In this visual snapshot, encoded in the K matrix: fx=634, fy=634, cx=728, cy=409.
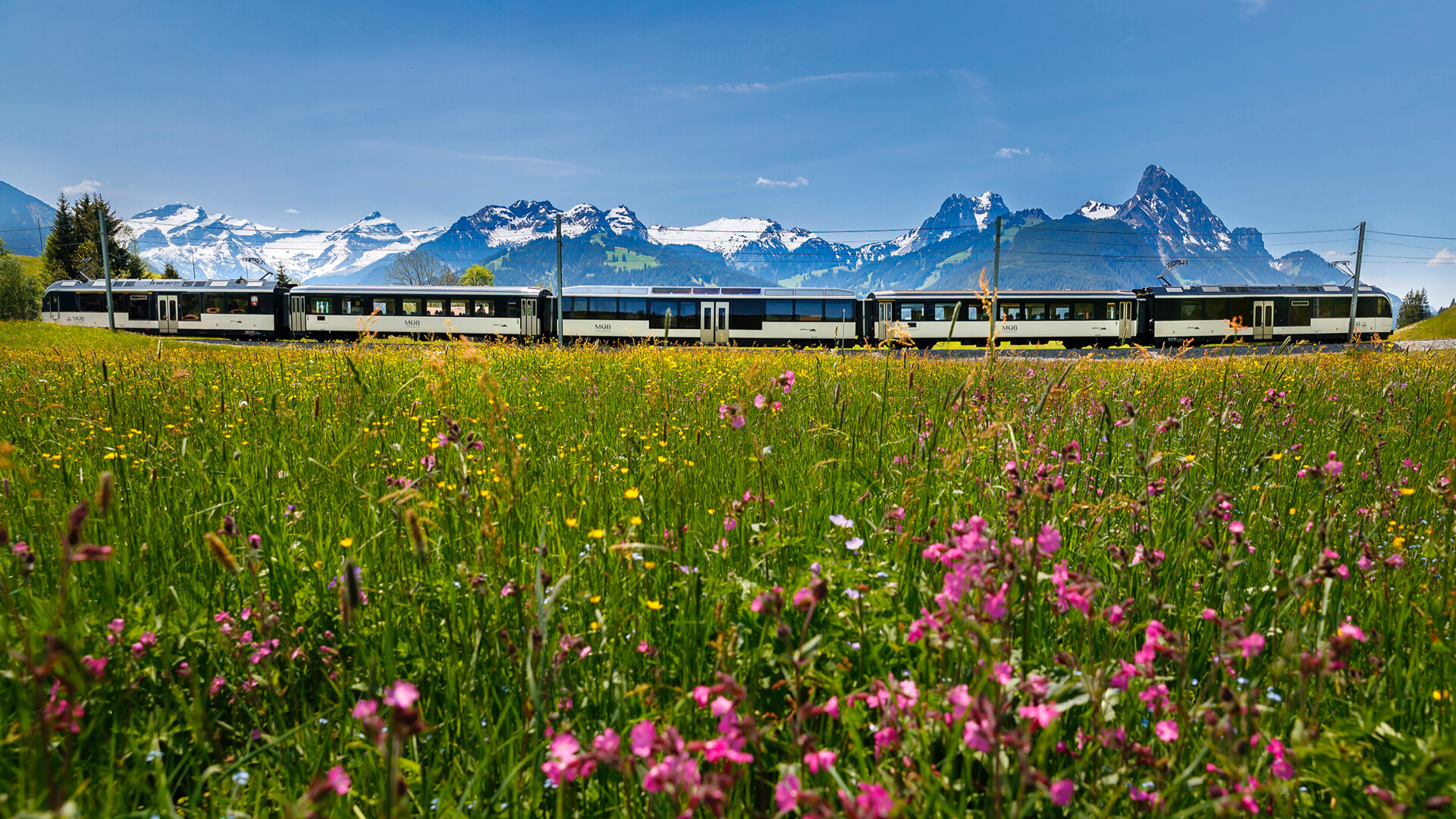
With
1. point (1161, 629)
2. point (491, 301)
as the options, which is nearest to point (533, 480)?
point (1161, 629)

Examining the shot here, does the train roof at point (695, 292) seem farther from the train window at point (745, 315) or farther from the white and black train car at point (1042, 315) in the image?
the white and black train car at point (1042, 315)

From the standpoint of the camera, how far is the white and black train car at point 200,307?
109 feet

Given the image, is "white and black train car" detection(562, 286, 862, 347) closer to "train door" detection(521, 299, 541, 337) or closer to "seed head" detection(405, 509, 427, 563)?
"train door" detection(521, 299, 541, 337)

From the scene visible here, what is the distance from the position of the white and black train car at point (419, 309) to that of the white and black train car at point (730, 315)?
245 cm

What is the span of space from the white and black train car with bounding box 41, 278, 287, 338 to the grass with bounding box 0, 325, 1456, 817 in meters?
36.2

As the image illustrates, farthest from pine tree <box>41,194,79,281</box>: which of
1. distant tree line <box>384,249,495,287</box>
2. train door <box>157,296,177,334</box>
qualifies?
train door <box>157,296,177,334</box>

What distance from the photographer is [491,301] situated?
1298 inches

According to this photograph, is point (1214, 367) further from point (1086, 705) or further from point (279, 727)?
point (279, 727)

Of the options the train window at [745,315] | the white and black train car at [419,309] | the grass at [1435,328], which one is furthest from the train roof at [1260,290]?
the grass at [1435,328]

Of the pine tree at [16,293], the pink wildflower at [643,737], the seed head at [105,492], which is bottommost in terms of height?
the pink wildflower at [643,737]

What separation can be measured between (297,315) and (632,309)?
17569mm

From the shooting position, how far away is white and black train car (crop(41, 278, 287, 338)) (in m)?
33.2

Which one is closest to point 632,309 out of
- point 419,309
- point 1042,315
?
point 419,309

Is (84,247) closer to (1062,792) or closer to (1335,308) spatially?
(1062,792)
